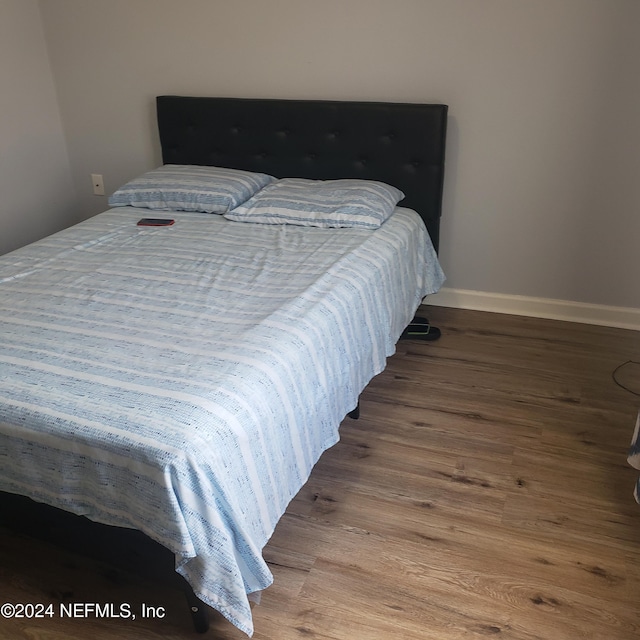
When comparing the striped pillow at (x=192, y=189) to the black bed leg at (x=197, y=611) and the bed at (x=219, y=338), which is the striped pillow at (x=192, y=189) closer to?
the bed at (x=219, y=338)

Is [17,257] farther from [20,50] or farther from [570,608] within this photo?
[570,608]

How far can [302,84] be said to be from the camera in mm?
2965

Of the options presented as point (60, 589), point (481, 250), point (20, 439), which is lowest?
point (60, 589)

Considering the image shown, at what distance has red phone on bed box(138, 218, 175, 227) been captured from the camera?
273 centimetres

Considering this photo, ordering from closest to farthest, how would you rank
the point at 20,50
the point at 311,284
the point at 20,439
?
the point at 20,439
the point at 311,284
the point at 20,50

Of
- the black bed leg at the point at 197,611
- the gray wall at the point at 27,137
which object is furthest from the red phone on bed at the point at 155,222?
the black bed leg at the point at 197,611

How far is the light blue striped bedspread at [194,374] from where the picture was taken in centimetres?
138

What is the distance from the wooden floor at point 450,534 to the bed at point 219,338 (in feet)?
0.75

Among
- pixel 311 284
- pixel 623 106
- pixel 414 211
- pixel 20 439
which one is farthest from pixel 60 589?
pixel 623 106

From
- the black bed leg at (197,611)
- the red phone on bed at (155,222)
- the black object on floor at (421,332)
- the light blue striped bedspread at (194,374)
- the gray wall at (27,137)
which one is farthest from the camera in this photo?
the gray wall at (27,137)

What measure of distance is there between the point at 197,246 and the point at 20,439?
117 cm

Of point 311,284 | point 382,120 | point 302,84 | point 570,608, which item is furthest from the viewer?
point 302,84

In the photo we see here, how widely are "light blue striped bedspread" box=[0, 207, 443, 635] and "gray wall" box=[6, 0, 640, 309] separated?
27.5 inches

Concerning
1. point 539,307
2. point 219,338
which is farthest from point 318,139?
point 219,338
